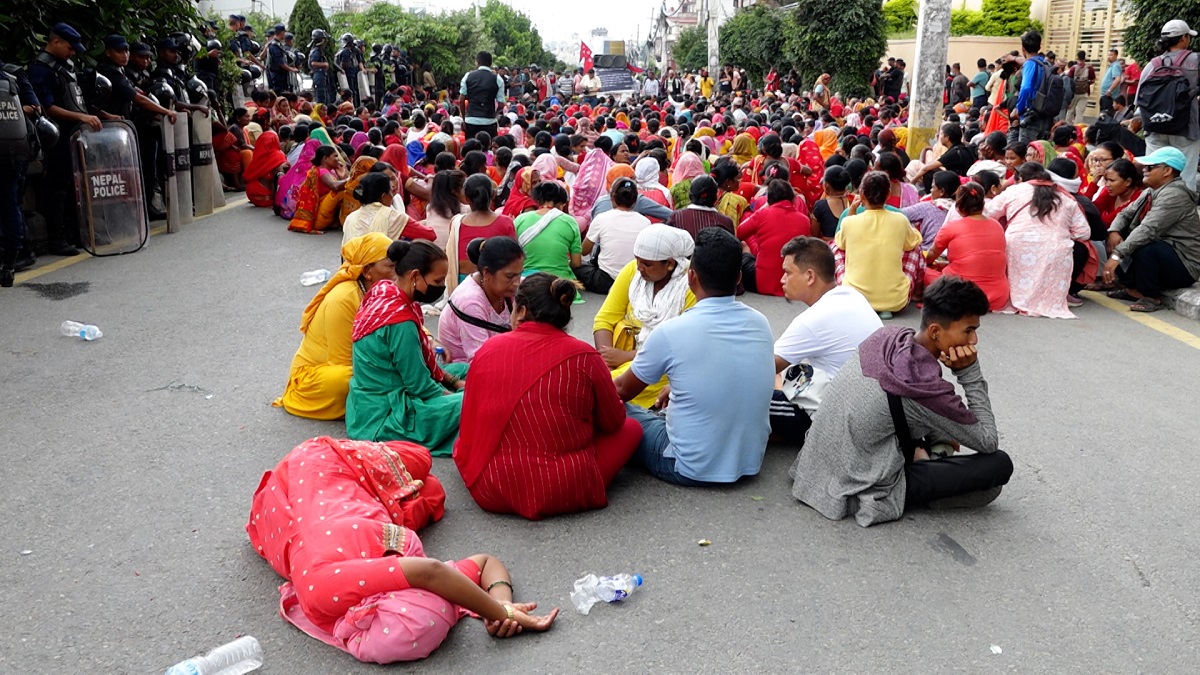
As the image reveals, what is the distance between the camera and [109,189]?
8.41 m

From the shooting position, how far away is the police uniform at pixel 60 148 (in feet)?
26.7

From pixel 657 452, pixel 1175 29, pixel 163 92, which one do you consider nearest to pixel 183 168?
pixel 163 92

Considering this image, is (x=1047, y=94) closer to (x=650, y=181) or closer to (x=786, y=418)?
(x=650, y=181)

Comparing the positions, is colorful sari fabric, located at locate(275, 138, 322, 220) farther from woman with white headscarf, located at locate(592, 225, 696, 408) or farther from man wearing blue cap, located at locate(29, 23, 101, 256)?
woman with white headscarf, located at locate(592, 225, 696, 408)

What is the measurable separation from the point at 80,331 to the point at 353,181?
4.05 m

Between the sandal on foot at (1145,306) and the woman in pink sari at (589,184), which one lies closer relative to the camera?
the sandal on foot at (1145,306)

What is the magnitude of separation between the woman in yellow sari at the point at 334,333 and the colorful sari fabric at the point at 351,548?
4.13 ft

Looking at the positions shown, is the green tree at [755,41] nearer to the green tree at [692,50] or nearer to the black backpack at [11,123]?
the green tree at [692,50]

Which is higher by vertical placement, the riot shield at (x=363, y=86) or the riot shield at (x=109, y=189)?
the riot shield at (x=363, y=86)

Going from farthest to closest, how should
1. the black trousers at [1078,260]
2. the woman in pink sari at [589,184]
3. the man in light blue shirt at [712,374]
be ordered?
1. the woman in pink sari at [589,184]
2. the black trousers at [1078,260]
3. the man in light blue shirt at [712,374]

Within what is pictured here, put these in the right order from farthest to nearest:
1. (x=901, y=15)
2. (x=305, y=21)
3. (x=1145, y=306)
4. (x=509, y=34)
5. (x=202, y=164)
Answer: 1. (x=509, y=34)
2. (x=901, y=15)
3. (x=305, y=21)
4. (x=202, y=164)
5. (x=1145, y=306)

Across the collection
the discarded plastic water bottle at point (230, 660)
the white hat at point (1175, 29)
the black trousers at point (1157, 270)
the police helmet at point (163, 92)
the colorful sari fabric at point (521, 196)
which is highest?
the white hat at point (1175, 29)

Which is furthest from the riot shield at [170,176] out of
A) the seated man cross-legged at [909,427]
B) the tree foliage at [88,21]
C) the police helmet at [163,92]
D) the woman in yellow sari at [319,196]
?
the seated man cross-legged at [909,427]

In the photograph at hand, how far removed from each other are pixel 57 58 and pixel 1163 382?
8.40 meters
